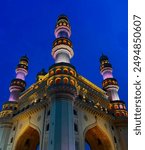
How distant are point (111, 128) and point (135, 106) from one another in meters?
20.1

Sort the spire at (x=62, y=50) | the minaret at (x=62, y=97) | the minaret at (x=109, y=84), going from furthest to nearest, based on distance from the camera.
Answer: the minaret at (x=109, y=84) < the spire at (x=62, y=50) < the minaret at (x=62, y=97)

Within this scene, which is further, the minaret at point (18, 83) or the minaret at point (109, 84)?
the minaret at point (109, 84)

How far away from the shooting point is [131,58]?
10.7 metres

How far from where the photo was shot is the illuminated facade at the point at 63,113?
22797 mm

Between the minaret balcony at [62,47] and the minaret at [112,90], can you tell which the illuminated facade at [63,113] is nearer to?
the minaret balcony at [62,47]

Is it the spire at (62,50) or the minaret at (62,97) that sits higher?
the spire at (62,50)

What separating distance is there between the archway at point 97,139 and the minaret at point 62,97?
20.4ft

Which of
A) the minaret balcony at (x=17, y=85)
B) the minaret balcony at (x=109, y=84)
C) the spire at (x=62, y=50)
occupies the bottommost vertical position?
the minaret balcony at (x=17, y=85)

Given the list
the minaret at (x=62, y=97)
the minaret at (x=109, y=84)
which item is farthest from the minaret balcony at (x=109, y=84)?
the minaret at (x=62, y=97)

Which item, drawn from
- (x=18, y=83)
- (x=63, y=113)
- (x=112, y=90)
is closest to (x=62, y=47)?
(x=63, y=113)

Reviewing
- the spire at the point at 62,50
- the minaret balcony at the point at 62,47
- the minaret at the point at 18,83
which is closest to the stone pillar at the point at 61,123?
the spire at the point at 62,50

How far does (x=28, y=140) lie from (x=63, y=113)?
923 centimetres

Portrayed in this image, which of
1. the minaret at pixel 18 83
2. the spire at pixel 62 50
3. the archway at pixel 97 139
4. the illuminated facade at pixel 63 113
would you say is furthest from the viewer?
the minaret at pixel 18 83

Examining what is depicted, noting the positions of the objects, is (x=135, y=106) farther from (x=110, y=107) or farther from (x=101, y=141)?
(x=110, y=107)
